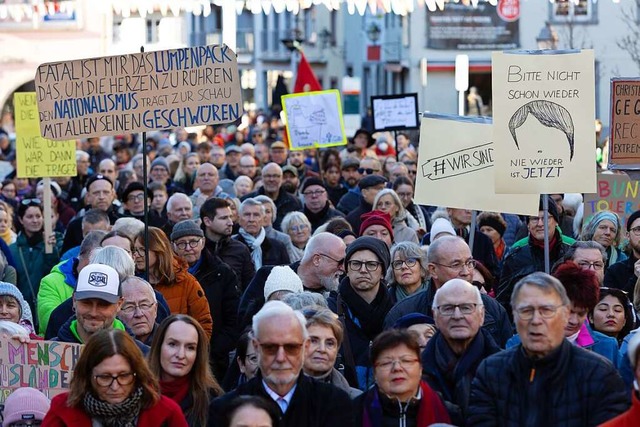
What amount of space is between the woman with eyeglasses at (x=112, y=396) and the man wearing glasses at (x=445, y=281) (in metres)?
2.13

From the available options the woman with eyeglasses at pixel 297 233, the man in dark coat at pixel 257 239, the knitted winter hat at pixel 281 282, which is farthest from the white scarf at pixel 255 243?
the knitted winter hat at pixel 281 282

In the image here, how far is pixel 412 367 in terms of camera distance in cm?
619

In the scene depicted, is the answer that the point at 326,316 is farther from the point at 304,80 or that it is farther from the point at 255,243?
the point at 304,80

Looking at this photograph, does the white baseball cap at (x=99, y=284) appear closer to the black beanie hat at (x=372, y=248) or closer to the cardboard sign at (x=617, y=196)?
the black beanie hat at (x=372, y=248)

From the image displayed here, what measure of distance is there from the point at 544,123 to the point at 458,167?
162 centimetres

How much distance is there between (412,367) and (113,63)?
13.2ft

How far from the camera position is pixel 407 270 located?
9.14m

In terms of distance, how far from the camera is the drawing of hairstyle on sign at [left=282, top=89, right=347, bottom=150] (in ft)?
60.1

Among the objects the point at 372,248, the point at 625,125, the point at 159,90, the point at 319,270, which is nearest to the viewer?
the point at 372,248

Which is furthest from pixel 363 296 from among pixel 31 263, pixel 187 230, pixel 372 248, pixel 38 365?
pixel 31 263

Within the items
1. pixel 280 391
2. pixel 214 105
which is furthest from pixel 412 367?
pixel 214 105

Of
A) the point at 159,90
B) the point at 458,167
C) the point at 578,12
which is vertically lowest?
the point at 458,167

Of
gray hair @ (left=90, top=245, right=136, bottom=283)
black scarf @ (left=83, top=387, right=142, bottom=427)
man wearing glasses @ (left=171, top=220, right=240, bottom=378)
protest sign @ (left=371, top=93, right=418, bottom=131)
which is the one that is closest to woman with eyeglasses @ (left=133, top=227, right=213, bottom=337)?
man wearing glasses @ (left=171, top=220, right=240, bottom=378)

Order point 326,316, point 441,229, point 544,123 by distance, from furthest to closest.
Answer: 1. point 441,229
2. point 544,123
3. point 326,316
